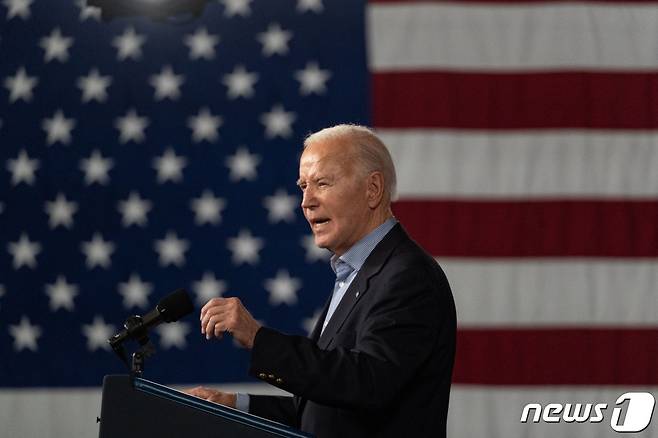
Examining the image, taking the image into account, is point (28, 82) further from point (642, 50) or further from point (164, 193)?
point (642, 50)

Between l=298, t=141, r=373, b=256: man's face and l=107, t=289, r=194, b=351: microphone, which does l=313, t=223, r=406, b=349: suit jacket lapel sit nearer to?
l=298, t=141, r=373, b=256: man's face

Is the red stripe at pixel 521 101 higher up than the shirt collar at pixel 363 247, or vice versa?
the red stripe at pixel 521 101

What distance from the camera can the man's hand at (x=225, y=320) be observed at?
158 cm

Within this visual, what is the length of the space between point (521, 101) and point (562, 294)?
0.79m

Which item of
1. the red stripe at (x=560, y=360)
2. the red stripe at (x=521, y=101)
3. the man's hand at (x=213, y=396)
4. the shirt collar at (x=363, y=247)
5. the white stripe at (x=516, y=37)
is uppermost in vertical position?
the white stripe at (x=516, y=37)

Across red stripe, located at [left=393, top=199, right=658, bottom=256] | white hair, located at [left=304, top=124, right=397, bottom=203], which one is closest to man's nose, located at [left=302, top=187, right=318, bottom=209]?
white hair, located at [left=304, top=124, right=397, bottom=203]

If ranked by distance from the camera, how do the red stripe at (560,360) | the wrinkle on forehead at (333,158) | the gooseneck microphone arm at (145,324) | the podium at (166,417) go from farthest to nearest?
the red stripe at (560,360) → the wrinkle on forehead at (333,158) → the gooseneck microphone arm at (145,324) → the podium at (166,417)

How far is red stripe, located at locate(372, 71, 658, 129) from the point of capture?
373 centimetres

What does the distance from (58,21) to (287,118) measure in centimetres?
106

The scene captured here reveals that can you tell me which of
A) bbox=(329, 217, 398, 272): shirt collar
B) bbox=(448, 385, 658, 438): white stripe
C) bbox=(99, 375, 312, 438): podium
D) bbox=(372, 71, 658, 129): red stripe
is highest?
bbox=(372, 71, 658, 129): red stripe

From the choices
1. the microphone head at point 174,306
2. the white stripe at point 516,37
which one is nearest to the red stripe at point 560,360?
the white stripe at point 516,37

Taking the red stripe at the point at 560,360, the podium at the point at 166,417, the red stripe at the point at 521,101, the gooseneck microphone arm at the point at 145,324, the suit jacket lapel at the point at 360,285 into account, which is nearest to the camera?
the podium at the point at 166,417

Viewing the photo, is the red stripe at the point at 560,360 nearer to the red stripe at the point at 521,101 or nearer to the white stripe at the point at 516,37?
the red stripe at the point at 521,101

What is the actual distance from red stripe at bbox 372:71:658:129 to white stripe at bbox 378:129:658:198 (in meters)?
0.05
